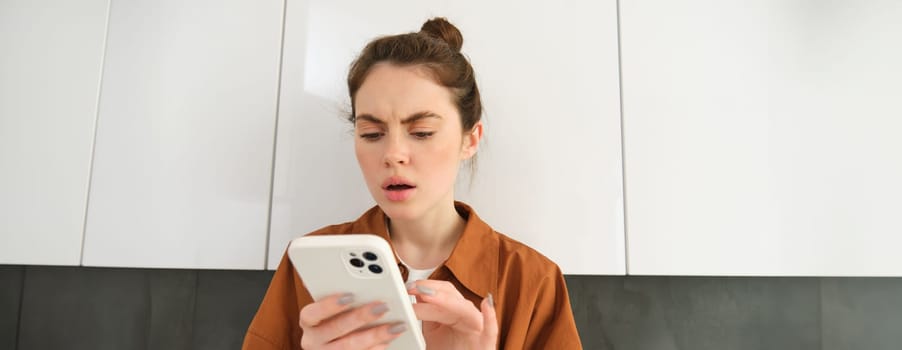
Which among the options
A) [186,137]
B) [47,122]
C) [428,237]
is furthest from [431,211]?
[47,122]

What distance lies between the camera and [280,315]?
698mm

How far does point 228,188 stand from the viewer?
804 mm

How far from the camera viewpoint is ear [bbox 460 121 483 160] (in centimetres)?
71

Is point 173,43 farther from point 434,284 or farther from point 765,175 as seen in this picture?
point 765,175

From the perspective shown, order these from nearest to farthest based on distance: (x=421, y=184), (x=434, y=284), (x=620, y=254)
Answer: (x=434, y=284), (x=421, y=184), (x=620, y=254)

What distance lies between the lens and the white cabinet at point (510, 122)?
790 mm

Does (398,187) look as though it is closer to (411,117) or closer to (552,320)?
(411,117)

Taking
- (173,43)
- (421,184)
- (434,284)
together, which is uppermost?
(173,43)

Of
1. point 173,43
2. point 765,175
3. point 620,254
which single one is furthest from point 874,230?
point 173,43

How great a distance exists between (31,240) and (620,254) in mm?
987

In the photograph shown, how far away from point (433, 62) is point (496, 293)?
1.10 ft

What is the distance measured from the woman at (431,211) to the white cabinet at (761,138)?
22cm

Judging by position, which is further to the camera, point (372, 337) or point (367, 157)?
point (367, 157)

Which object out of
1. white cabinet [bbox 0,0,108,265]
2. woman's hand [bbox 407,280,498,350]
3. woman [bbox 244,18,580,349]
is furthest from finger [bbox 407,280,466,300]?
white cabinet [bbox 0,0,108,265]
